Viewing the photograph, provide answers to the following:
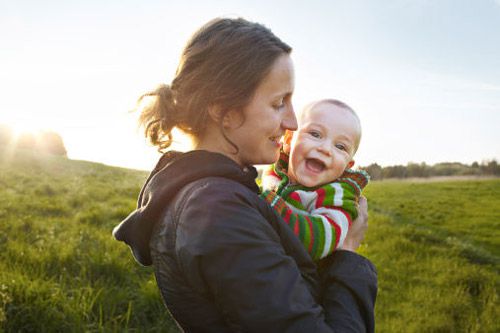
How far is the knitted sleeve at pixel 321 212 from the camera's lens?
1819 mm

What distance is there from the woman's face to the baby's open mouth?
441mm

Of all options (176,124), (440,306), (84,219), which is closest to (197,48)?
(176,124)

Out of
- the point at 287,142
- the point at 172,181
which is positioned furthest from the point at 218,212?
the point at 287,142

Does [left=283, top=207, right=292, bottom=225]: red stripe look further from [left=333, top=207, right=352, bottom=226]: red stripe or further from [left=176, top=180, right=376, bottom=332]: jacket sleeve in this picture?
[left=176, top=180, right=376, bottom=332]: jacket sleeve

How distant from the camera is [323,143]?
7.03 ft

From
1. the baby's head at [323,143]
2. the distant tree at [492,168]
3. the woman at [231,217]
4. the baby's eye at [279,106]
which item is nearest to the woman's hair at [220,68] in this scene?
the woman at [231,217]

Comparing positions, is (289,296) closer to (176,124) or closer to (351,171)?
(176,124)

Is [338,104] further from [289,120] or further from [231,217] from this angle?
[231,217]

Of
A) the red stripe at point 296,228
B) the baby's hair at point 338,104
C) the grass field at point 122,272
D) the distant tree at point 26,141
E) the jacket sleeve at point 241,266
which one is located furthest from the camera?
the distant tree at point 26,141

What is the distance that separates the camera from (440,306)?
17.0 feet

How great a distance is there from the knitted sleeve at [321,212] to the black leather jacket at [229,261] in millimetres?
143

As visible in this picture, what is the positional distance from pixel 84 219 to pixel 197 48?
6.19 m

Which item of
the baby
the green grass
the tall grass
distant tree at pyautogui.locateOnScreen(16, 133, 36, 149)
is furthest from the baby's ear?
distant tree at pyautogui.locateOnScreen(16, 133, 36, 149)

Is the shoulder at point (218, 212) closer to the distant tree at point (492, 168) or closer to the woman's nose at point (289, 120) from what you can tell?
the woman's nose at point (289, 120)
